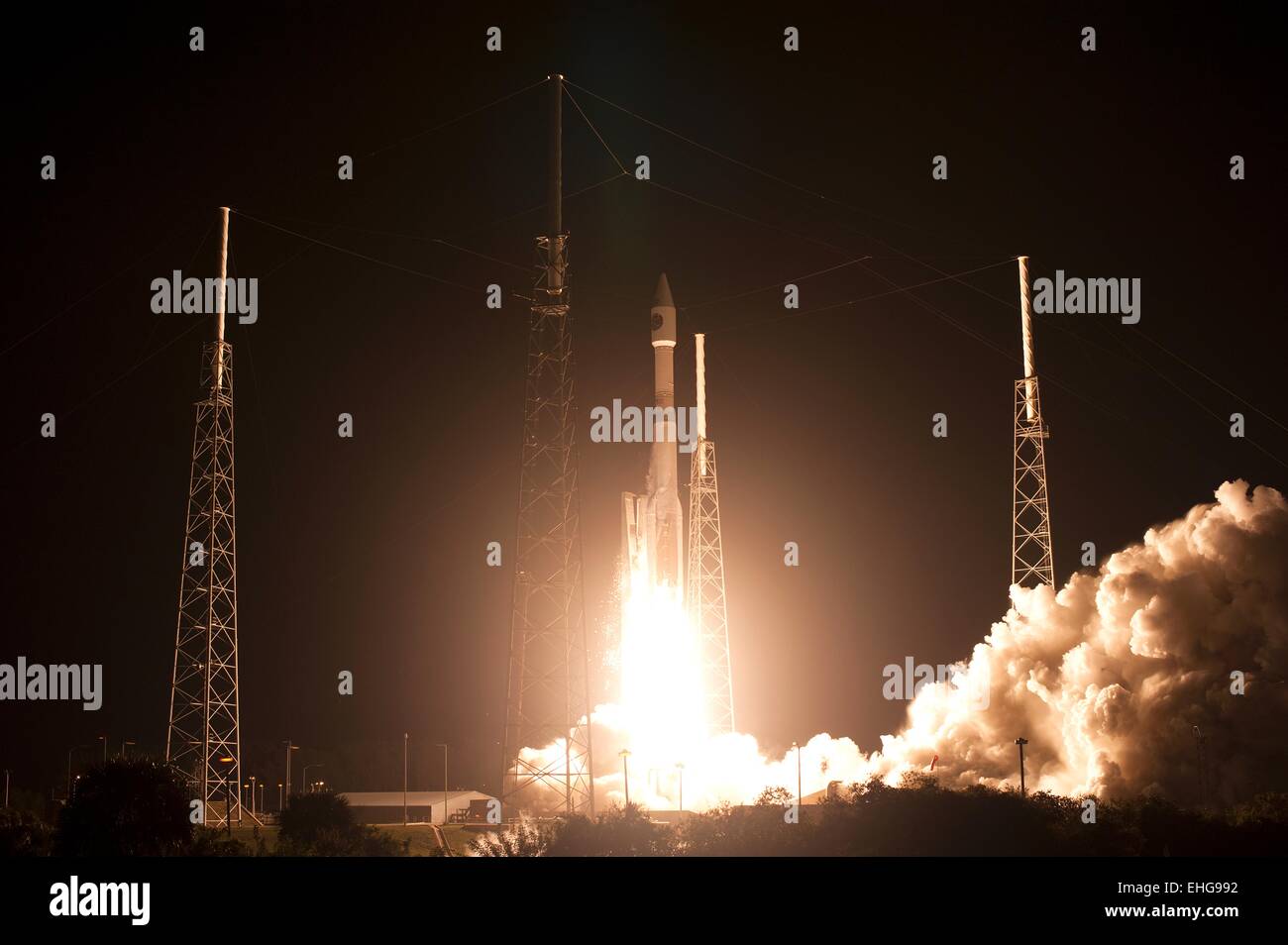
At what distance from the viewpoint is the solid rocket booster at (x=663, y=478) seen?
59.1 metres

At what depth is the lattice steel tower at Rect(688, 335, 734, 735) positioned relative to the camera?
59156 millimetres

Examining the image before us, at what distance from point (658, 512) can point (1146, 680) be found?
20102 mm

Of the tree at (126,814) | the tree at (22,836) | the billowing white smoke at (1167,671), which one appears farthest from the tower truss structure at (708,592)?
the tree at (22,836)

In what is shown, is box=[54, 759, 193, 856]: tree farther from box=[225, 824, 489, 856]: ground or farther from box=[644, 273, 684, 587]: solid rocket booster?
box=[644, 273, 684, 587]: solid rocket booster

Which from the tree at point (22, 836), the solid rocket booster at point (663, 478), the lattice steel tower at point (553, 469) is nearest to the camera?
the tree at point (22, 836)

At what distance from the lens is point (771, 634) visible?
88438 mm

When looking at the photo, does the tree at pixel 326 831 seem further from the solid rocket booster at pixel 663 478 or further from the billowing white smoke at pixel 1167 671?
the billowing white smoke at pixel 1167 671

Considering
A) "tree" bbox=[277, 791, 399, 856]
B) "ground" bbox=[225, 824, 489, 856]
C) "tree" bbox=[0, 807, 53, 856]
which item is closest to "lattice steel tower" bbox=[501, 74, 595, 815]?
"tree" bbox=[277, 791, 399, 856]

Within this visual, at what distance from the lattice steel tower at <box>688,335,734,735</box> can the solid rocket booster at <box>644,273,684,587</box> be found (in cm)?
68

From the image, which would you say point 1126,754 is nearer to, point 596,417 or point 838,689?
point 596,417

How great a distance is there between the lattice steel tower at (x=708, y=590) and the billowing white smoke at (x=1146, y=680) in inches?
208

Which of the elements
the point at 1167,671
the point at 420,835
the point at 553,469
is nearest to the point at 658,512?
the point at 553,469

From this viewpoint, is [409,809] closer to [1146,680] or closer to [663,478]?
[663,478]

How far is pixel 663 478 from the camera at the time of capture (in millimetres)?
60156
